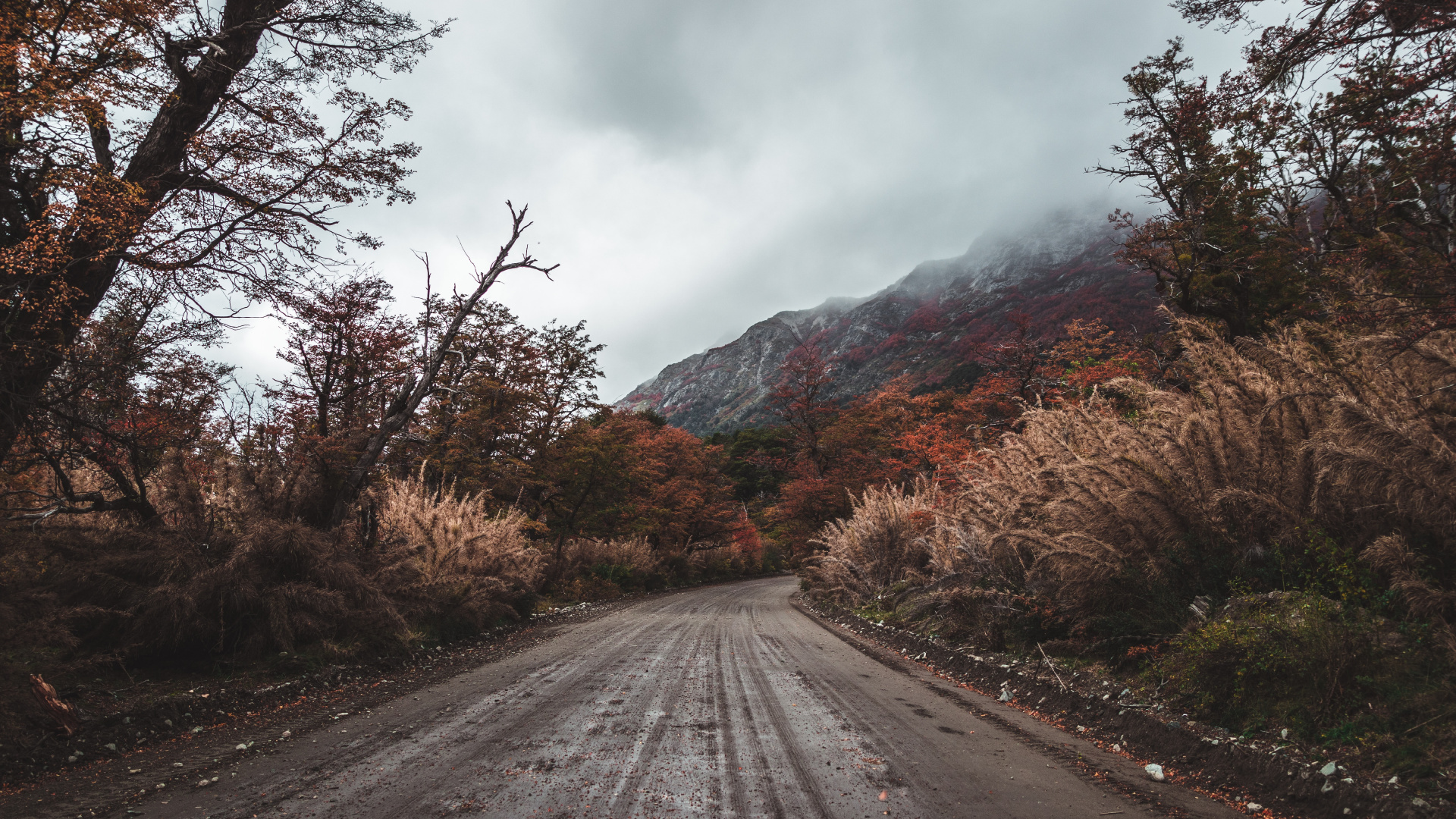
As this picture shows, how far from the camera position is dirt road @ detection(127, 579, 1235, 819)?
9.84 feet

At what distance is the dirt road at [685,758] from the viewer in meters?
3.00

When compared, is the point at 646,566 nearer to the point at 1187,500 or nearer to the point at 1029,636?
the point at 1029,636

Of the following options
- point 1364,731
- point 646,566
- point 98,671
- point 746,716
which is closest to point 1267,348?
point 1364,731

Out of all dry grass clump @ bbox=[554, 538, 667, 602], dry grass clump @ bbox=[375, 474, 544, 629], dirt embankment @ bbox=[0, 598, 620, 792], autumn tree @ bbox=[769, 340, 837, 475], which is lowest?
dry grass clump @ bbox=[554, 538, 667, 602]

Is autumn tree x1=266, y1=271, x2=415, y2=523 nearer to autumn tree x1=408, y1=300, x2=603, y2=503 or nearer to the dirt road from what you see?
autumn tree x1=408, y1=300, x2=603, y2=503

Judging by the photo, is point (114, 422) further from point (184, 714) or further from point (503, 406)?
point (503, 406)

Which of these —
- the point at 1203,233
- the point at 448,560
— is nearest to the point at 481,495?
the point at 448,560

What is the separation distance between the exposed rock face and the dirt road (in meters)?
28.4

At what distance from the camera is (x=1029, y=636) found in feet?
20.6

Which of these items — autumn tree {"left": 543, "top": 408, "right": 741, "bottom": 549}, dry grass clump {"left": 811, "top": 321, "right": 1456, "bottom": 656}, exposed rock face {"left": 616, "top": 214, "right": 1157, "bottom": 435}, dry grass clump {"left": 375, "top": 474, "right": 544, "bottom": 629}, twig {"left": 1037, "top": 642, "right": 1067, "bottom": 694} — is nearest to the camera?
dry grass clump {"left": 811, "top": 321, "right": 1456, "bottom": 656}

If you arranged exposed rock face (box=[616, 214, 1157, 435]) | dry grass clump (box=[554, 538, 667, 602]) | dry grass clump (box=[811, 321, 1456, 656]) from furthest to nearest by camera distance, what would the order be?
exposed rock face (box=[616, 214, 1157, 435])
dry grass clump (box=[554, 538, 667, 602])
dry grass clump (box=[811, 321, 1456, 656])

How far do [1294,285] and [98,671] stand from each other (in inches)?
812

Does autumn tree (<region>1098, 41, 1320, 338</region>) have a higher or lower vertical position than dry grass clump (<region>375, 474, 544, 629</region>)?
higher

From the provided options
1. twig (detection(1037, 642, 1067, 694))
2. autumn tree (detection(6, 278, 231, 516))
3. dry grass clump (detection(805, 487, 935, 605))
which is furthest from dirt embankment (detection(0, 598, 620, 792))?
dry grass clump (detection(805, 487, 935, 605))
